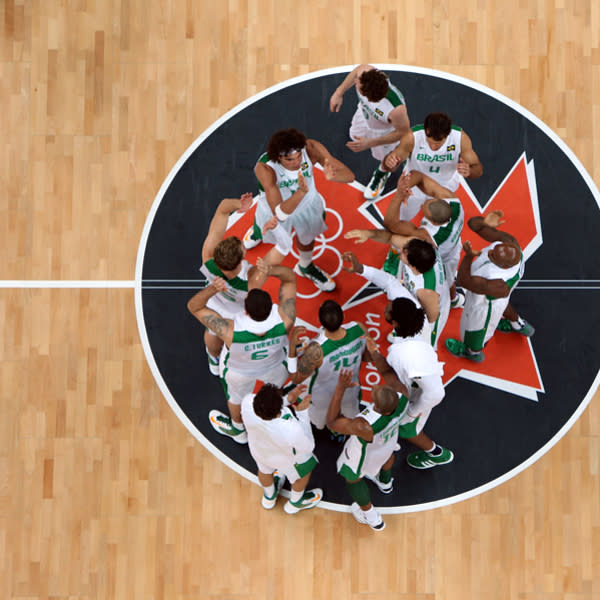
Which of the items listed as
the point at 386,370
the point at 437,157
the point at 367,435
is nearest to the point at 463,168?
the point at 437,157

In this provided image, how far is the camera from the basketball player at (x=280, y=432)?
450 centimetres

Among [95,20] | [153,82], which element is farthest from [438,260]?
[95,20]

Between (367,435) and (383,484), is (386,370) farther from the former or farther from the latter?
(383,484)

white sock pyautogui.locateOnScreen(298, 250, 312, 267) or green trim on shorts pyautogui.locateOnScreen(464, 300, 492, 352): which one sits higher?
white sock pyautogui.locateOnScreen(298, 250, 312, 267)

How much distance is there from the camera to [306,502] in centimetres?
592

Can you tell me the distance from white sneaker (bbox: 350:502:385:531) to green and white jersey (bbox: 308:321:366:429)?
40.5 inches

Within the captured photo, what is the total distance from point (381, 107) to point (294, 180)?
1171mm

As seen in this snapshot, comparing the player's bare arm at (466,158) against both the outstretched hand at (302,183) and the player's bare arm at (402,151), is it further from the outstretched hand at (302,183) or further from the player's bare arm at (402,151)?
the outstretched hand at (302,183)

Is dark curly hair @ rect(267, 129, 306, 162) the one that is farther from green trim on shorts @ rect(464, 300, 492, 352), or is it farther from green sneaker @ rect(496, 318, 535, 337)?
green sneaker @ rect(496, 318, 535, 337)

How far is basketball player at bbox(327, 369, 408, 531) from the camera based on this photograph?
4617 mm

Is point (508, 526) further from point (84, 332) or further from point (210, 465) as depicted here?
point (84, 332)

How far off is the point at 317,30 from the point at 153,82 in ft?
6.26

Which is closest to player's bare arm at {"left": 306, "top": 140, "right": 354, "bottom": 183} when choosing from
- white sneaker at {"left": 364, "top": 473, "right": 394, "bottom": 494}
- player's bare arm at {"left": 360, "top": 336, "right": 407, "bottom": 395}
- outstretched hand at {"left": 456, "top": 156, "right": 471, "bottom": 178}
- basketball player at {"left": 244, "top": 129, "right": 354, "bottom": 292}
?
basketball player at {"left": 244, "top": 129, "right": 354, "bottom": 292}

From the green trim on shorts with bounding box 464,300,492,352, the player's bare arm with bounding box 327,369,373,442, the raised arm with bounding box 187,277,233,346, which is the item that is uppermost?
the raised arm with bounding box 187,277,233,346
